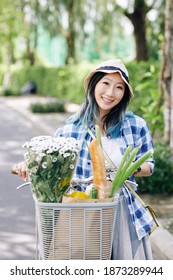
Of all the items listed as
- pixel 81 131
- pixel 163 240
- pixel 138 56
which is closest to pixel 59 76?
pixel 138 56

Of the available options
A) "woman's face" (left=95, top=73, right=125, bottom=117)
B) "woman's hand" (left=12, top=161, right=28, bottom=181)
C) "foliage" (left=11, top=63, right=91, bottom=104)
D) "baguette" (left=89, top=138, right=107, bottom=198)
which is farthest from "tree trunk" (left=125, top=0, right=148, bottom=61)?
"baguette" (left=89, top=138, right=107, bottom=198)

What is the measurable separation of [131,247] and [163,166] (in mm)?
5020

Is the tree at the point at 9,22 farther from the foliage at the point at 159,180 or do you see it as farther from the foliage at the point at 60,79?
the foliage at the point at 159,180

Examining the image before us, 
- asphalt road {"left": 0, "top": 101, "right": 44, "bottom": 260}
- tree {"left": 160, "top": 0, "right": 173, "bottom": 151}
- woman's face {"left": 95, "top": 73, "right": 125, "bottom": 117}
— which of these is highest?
woman's face {"left": 95, "top": 73, "right": 125, "bottom": 117}

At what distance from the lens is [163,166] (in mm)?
8344

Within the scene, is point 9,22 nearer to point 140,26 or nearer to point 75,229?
point 140,26

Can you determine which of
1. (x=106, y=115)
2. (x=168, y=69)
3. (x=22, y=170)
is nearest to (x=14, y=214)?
(x=168, y=69)

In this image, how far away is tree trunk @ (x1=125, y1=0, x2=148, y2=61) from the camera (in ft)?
72.8

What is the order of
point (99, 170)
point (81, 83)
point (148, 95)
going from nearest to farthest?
point (99, 170) → point (148, 95) → point (81, 83)

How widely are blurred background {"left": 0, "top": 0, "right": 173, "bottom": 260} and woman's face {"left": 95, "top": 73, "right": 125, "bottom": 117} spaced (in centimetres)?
330

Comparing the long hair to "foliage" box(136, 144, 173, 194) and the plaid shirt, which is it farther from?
"foliage" box(136, 144, 173, 194)

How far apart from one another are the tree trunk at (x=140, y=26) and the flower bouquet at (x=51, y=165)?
63.7 feet

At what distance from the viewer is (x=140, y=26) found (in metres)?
23.5

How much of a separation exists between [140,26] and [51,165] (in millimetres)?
21114
